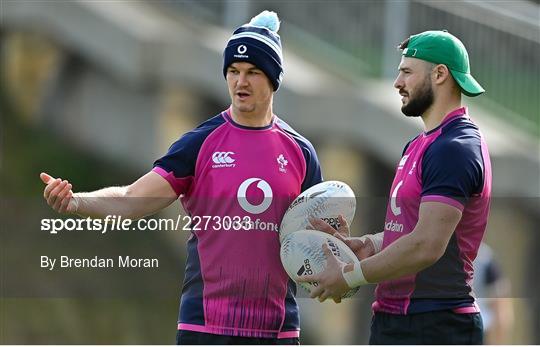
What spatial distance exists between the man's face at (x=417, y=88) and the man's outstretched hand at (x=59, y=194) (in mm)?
1601

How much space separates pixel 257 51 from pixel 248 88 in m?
0.19

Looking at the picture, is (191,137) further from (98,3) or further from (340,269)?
(98,3)

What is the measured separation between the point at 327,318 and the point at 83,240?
381cm

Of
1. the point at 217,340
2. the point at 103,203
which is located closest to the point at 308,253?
→ the point at 217,340

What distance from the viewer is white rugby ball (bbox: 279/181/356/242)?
6695mm

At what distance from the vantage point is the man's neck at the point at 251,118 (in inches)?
272

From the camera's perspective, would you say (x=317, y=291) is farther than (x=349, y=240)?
No

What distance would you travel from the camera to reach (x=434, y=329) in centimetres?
655

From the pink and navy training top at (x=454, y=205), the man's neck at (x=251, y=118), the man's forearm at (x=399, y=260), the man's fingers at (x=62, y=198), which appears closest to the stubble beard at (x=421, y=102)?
the pink and navy training top at (x=454, y=205)

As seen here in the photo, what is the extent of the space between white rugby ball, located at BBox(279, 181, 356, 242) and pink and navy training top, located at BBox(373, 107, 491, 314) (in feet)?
0.88

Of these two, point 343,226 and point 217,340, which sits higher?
point 343,226

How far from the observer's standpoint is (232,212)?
6734mm

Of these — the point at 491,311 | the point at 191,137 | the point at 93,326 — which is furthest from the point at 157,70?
the point at 191,137

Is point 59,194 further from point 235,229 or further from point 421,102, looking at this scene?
point 421,102
